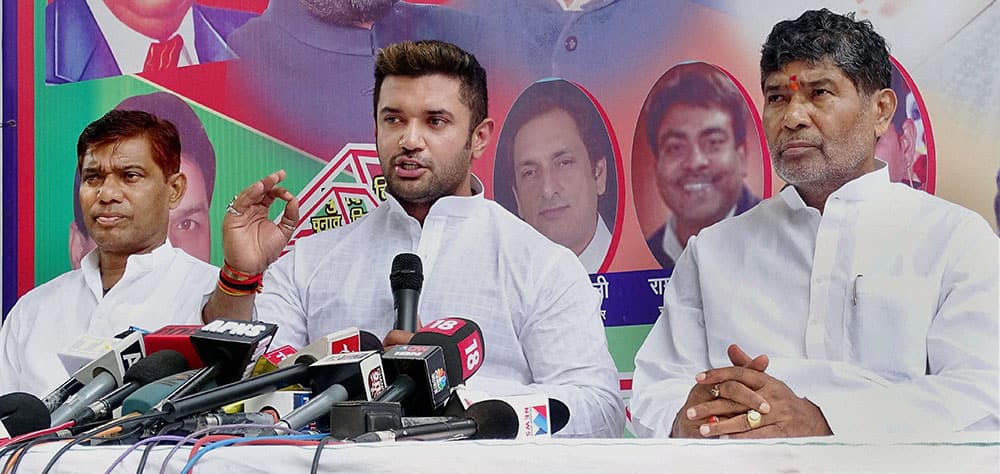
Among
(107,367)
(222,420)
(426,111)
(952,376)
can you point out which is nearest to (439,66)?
(426,111)

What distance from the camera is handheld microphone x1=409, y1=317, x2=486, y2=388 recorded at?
5.42ft

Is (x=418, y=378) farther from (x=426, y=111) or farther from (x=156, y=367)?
(x=426, y=111)

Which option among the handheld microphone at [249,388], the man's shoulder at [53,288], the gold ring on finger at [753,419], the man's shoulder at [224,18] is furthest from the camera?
the man's shoulder at [53,288]

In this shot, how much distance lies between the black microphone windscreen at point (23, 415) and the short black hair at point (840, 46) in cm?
163

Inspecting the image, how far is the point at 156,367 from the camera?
1.68m

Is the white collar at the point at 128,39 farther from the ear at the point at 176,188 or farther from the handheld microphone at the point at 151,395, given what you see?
the handheld microphone at the point at 151,395

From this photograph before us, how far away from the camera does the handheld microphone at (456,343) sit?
1652mm

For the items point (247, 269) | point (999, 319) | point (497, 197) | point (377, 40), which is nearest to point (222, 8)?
point (377, 40)

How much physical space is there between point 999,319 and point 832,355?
326 mm

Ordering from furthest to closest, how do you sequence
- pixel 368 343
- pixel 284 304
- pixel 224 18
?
pixel 224 18 < pixel 284 304 < pixel 368 343

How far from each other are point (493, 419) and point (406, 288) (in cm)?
100

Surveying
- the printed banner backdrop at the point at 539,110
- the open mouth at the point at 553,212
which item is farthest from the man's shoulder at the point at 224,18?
the open mouth at the point at 553,212

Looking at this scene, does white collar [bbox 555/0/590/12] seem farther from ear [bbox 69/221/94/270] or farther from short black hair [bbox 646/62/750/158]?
ear [bbox 69/221/94/270]

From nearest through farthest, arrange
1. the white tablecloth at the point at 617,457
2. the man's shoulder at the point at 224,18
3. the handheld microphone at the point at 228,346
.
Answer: the white tablecloth at the point at 617,457 < the handheld microphone at the point at 228,346 < the man's shoulder at the point at 224,18
